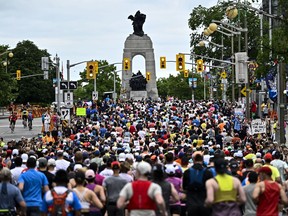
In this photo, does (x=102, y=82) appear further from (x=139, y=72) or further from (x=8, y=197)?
(x=8, y=197)

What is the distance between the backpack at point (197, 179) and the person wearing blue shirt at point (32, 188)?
2.33 metres

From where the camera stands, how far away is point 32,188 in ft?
44.9

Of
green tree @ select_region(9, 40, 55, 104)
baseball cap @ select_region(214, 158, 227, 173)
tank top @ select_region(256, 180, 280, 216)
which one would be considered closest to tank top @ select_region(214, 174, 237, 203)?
baseball cap @ select_region(214, 158, 227, 173)

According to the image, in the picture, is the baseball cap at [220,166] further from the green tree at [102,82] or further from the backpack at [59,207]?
the green tree at [102,82]

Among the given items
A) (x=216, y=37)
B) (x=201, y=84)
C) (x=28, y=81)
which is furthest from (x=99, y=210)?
(x=201, y=84)

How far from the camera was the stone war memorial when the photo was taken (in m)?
115

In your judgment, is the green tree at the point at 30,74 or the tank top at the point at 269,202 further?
the green tree at the point at 30,74

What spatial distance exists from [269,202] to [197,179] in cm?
166

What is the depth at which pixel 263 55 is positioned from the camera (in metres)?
28.4

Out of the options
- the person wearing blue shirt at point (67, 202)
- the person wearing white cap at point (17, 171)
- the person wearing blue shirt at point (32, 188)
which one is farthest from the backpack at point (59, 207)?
the person wearing white cap at point (17, 171)

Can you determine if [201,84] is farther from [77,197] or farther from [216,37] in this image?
[77,197]

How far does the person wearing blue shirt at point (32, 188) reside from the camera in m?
13.6

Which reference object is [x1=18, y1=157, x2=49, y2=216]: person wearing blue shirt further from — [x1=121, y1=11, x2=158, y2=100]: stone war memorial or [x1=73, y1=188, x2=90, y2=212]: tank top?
[x1=121, y1=11, x2=158, y2=100]: stone war memorial

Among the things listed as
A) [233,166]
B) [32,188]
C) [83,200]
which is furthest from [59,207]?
[233,166]
